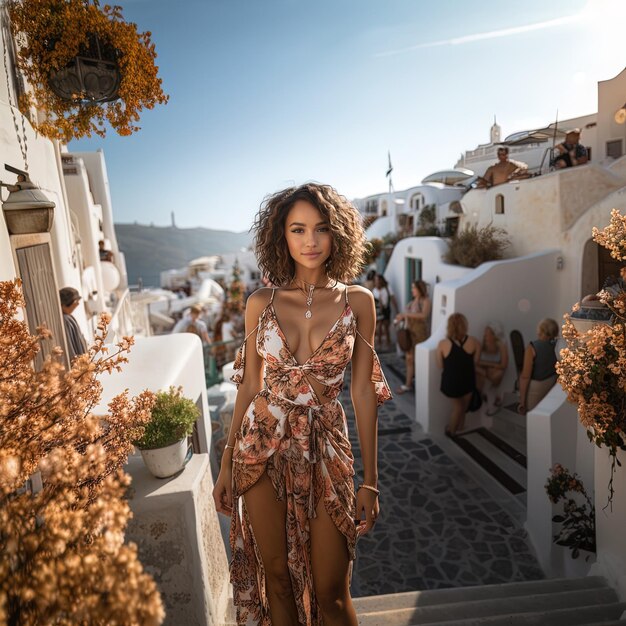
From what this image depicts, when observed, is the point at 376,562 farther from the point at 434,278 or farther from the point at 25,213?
the point at 434,278

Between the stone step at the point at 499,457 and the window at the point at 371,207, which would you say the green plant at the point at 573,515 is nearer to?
the stone step at the point at 499,457

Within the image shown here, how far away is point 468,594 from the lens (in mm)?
3422

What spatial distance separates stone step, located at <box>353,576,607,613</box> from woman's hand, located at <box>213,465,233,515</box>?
1651 millimetres

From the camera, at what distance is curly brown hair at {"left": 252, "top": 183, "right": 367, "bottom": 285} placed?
2.20 metres

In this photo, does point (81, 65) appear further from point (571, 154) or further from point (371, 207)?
point (371, 207)

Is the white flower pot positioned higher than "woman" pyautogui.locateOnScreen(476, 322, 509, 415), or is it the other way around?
the white flower pot

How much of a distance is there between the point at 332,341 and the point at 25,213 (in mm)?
2438

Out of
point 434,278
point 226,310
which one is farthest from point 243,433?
point 226,310

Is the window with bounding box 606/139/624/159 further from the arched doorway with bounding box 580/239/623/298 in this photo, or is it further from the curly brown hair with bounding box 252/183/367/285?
the curly brown hair with bounding box 252/183/367/285

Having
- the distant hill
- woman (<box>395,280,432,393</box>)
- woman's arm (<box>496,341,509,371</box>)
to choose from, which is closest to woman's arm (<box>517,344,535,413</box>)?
woman's arm (<box>496,341,509,371</box>)

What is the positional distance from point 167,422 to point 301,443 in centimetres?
85

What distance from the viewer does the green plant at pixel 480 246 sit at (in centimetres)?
862

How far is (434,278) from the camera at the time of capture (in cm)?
967

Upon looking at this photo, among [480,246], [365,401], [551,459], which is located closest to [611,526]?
[551,459]
